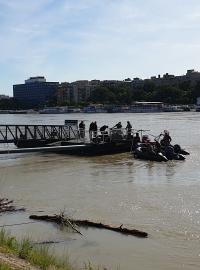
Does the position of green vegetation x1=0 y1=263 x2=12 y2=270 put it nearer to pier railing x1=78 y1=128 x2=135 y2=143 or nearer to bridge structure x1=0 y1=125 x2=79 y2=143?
pier railing x1=78 y1=128 x2=135 y2=143

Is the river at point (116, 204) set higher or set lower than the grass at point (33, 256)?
lower

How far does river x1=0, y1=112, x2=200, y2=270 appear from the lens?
38.7 feet

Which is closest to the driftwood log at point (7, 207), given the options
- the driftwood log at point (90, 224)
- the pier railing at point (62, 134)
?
the driftwood log at point (90, 224)

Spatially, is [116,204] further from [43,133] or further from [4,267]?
[43,133]

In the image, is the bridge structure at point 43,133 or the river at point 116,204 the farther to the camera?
the bridge structure at point 43,133

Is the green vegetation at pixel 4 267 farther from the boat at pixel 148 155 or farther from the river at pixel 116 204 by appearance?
the boat at pixel 148 155

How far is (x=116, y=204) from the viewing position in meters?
17.6

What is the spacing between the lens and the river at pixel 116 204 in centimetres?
1180

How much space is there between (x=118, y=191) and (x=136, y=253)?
8607 millimetres

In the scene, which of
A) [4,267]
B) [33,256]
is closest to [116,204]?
[33,256]

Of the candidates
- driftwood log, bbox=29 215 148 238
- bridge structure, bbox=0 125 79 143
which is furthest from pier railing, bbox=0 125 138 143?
driftwood log, bbox=29 215 148 238

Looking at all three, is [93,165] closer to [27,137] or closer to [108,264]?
[27,137]

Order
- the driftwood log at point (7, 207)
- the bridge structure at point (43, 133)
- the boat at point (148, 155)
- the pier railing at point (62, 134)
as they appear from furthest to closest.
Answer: the bridge structure at point (43, 133), the pier railing at point (62, 134), the boat at point (148, 155), the driftwood log at point (7, 207)

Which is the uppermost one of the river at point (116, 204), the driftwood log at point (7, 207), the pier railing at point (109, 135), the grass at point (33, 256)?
the pier railing at point (109, 135)
